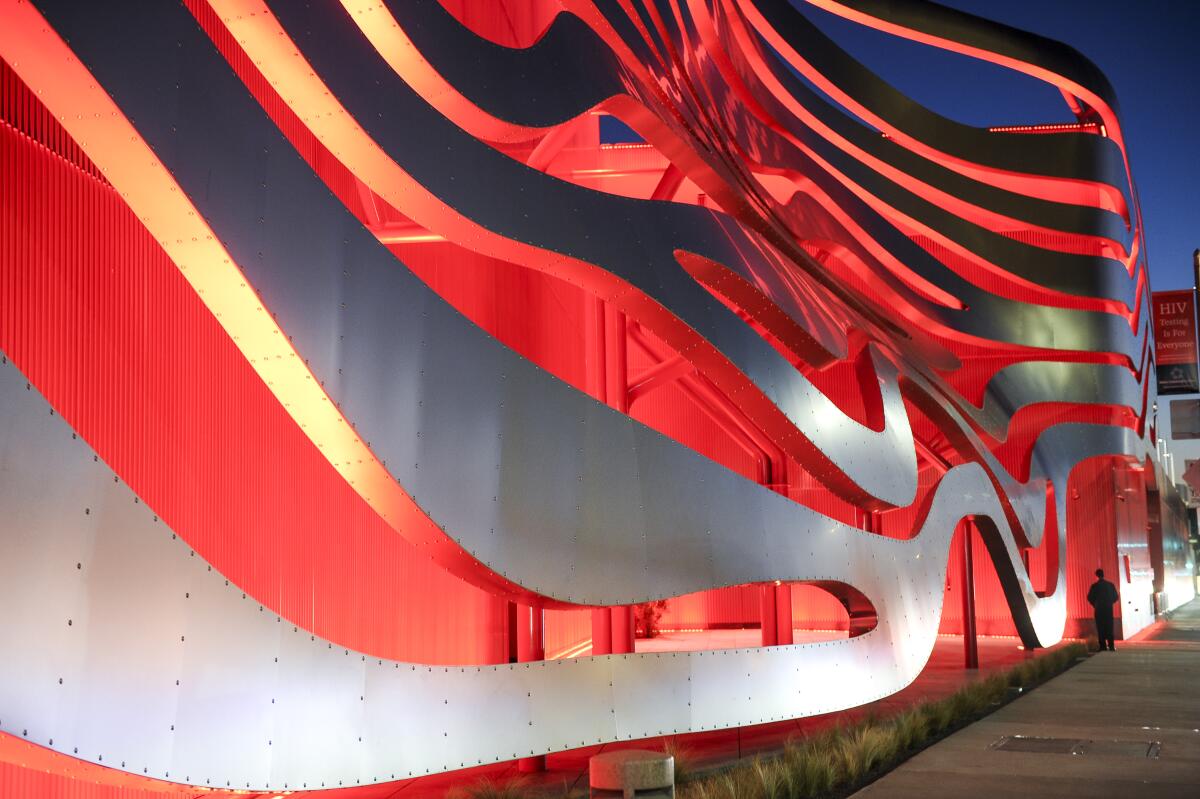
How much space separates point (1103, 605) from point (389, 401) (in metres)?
19.2

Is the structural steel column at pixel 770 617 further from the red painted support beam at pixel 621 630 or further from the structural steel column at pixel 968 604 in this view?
the red painted support beam at pixel 621 630

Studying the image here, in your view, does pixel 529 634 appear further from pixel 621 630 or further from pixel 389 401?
pixel 389 401

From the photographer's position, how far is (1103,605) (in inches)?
867

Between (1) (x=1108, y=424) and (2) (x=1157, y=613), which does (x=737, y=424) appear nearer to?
(1) (x=1108, y=424)

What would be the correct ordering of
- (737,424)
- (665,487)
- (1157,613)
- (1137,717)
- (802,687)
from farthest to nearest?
(1157,613)
(737,424)
(1137,717)
(802,687)
(665,487)

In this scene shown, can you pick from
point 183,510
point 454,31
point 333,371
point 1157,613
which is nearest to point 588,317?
point 454,31

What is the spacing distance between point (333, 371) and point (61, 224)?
2.18 meters

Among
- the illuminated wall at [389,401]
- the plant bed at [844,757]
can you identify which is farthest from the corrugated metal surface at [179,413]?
the plant bed at [844,757]

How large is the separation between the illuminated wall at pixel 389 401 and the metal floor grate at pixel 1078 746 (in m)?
1.62

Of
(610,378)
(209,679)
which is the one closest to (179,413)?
(209,679)

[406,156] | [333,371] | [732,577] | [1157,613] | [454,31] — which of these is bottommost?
[1157,613]

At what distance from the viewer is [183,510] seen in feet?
25.8

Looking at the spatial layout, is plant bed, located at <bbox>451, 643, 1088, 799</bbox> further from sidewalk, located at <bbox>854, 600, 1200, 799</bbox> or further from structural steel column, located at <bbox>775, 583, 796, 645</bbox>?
structural steel column, located at <bbox>775, 583, 796, 645</bbox>

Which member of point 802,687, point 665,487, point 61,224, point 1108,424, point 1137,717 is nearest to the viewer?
point 61,224
